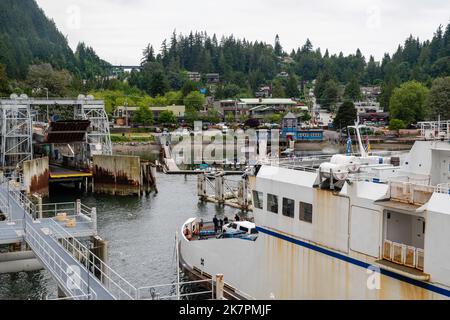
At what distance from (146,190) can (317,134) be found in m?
64.1

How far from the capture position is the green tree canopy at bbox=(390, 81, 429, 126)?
13238cm

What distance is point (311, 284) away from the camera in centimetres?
2034

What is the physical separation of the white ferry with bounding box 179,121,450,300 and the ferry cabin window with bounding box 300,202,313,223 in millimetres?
37

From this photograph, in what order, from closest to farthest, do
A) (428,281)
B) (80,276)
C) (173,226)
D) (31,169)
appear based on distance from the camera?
(428,281)
(80,276)
(173,226)
(31,169)

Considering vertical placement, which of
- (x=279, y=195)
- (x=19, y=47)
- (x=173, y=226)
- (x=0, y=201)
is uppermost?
(x=19, y=47)

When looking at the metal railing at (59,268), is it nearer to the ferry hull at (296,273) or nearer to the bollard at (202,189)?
the ferry hull at (296,273)

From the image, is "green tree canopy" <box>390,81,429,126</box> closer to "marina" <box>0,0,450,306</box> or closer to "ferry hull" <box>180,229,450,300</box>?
"marina" <box>0,0,450,306</box>

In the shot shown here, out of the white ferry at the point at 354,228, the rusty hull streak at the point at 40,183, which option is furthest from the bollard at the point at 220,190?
the white ferry at the point at 354,228

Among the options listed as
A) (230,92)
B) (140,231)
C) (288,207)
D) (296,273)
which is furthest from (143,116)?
(296,273)

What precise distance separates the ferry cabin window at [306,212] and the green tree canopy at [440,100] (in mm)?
109713

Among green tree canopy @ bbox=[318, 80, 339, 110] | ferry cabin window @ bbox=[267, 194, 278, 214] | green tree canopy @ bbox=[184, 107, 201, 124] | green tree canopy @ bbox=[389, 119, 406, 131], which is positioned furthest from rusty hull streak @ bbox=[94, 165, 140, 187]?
green tree canopy @ bbox=[318, 80, 339, 110]

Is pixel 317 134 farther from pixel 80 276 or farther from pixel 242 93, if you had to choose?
pixel 80 276

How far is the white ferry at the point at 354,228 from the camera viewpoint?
16.4 metres

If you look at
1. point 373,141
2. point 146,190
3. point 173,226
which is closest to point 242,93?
point 373,141
